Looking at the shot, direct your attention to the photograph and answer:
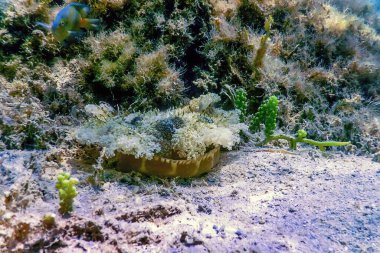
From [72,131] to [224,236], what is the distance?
6.68 ft

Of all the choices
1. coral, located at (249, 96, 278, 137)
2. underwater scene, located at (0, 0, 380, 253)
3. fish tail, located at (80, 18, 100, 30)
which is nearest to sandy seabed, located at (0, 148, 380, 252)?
underwater scene, located at (0, 0, 380, 253)

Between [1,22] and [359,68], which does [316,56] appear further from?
[1,22]

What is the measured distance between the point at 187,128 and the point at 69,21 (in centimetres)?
187

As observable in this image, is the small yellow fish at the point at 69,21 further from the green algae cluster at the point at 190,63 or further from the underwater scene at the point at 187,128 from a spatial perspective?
the green algae cluster at the point at 190,63

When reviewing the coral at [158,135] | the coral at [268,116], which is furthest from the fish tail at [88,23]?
the coral at [268,116]

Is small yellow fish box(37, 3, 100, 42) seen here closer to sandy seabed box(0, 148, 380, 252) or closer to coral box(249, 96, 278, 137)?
sandy seabed box(0, 148, 380, 252)

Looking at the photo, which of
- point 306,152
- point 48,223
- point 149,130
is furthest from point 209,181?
point 48,223

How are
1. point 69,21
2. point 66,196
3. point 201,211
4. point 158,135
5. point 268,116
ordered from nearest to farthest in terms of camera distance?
point 66,196 < point 201,211 < point 158,135 < point 69,21 < point 268,116

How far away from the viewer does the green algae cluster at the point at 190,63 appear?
12.5ft

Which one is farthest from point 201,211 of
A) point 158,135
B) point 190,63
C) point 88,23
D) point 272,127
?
point 88,23

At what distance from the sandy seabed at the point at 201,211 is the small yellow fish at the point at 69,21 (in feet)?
4.95

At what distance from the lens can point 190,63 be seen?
4258 millimetres

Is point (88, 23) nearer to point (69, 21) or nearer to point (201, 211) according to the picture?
point (69, 21)

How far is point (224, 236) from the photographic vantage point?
186 cm
